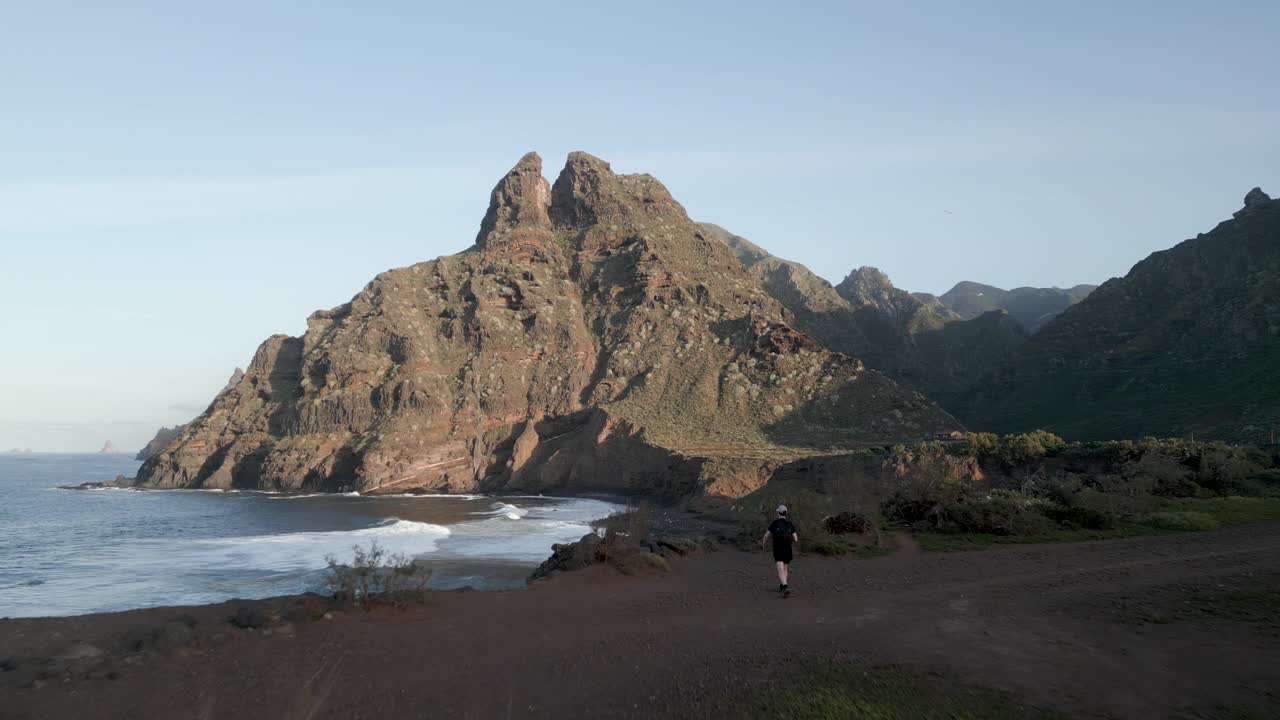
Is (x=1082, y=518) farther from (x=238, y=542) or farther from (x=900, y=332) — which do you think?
(x=900, y=332)

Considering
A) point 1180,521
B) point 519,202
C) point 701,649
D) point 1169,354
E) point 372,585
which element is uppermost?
point 519,202

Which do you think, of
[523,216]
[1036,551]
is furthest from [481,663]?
[523,216]

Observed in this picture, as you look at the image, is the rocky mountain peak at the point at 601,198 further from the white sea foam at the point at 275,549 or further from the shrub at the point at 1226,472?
the shrub at the point at 1226,472

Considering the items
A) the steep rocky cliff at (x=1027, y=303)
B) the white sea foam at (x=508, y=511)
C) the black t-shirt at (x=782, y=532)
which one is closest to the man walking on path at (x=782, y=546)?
the black t-shirt at (x=782, y=532)

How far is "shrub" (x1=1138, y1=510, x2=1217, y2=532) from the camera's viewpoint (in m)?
17.9

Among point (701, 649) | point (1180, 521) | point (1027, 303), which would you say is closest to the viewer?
point (701, 649)

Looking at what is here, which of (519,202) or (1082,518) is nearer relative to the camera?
(1082,518)

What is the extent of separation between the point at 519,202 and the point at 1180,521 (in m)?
80.8

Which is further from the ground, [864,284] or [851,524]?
[864,284]

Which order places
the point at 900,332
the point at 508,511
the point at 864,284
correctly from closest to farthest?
the point at 508,511, the point at 900,332, the point at 864,284

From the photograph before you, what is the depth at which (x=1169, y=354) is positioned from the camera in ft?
201

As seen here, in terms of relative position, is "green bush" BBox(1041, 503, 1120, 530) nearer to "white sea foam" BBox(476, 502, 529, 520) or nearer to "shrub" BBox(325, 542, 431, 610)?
"shrub" BBox(325, 542, 431, 610)

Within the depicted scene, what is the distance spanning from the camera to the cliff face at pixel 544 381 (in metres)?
60.6

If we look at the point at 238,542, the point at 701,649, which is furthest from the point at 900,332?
the point at 701,649
